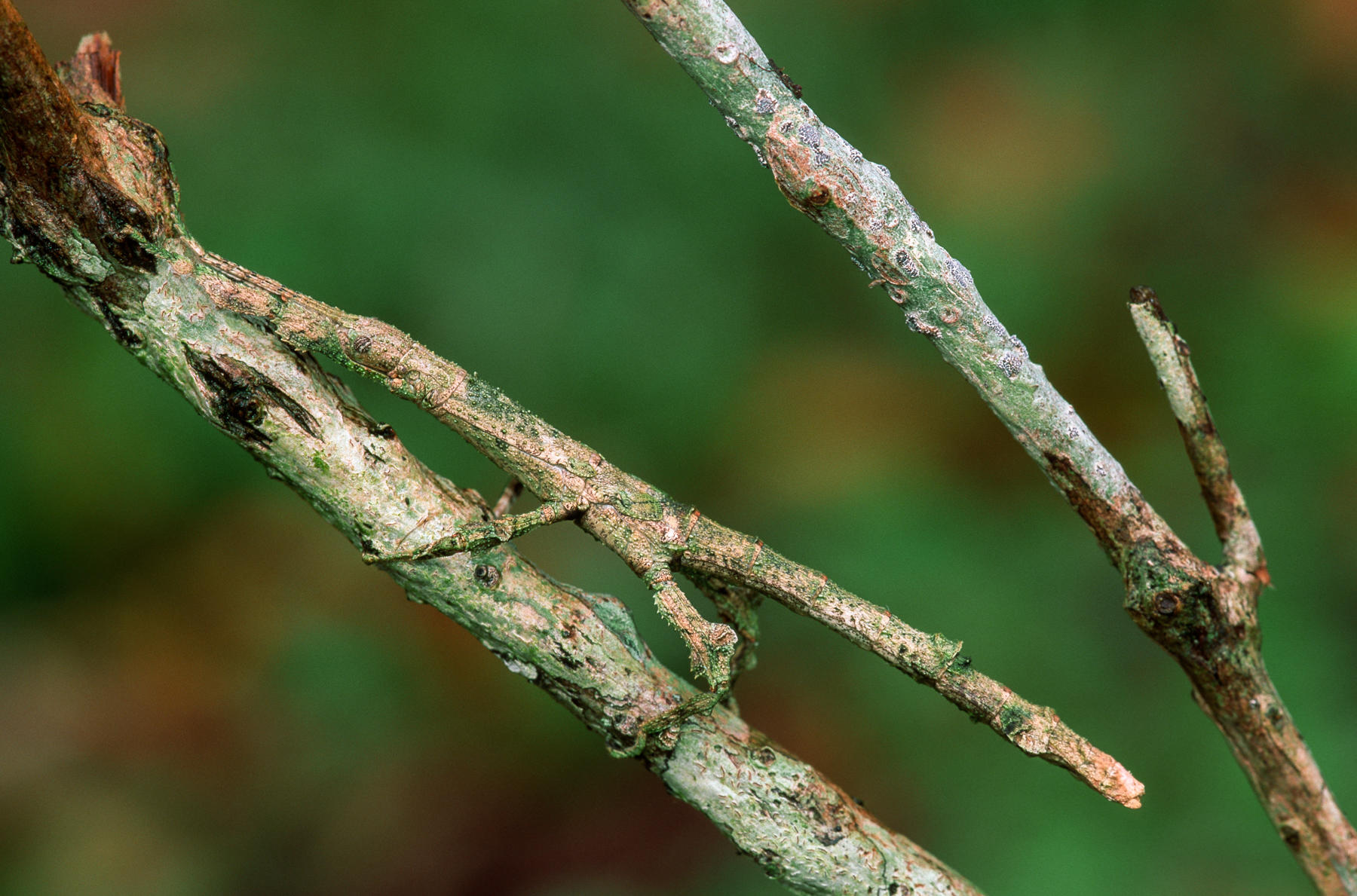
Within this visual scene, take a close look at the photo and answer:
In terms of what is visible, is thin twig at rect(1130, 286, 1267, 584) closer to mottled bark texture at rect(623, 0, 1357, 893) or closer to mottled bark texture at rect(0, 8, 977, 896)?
mottled bark texture at rect(623, 0, 1357, 893)

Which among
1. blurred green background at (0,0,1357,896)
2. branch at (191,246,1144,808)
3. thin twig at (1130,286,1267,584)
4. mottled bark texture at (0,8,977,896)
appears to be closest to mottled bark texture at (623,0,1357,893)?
thin twig at (1130,286,1267,584)

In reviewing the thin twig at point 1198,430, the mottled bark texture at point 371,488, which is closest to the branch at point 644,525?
the mottled bark texture at point 371,488

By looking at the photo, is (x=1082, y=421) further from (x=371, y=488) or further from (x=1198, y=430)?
(x=371, y=488)

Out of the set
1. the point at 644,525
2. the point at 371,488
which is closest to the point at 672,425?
the point at 644,525

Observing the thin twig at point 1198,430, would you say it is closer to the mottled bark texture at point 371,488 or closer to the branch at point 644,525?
the branch at point 644,525

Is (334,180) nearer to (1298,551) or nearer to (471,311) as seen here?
(471,311)

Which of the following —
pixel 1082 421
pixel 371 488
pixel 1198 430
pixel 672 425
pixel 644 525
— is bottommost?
pixel 371 488
